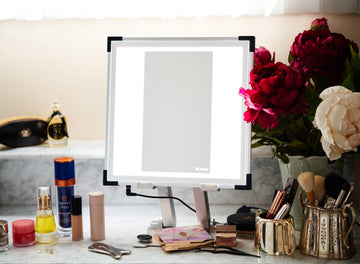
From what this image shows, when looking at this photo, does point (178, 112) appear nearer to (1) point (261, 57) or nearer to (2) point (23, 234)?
(1) point (261, 57)

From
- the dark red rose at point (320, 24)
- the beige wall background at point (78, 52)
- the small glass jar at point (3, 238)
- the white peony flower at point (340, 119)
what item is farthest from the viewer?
the beige wall background at point (78, 52)

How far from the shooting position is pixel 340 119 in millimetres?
1056

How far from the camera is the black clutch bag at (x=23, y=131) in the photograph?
5.00 ft

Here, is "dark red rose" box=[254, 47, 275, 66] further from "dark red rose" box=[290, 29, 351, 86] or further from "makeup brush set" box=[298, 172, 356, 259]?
"makeup brush set" box=[298, 172, 356, 259]

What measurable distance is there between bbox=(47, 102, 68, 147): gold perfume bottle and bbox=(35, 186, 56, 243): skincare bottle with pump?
36cm

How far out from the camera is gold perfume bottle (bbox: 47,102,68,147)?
155 centimetres

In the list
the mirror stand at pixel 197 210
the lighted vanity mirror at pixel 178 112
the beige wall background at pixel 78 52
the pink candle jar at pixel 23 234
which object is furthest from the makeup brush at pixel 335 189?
the pink candle jar at pixel 23 234

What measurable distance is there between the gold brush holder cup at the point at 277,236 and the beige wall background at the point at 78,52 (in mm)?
669

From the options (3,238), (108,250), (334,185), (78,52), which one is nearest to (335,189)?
(334,185)

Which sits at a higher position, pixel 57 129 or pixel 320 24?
pixel 320 24

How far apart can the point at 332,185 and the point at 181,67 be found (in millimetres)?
489

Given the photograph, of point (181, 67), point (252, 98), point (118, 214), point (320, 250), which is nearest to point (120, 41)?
point (181, 67)

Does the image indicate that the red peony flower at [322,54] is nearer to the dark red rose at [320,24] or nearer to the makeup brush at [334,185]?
the dark red rose at [320,24]

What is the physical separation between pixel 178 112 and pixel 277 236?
16.0 inches
